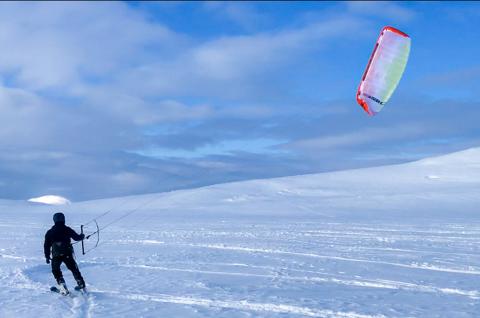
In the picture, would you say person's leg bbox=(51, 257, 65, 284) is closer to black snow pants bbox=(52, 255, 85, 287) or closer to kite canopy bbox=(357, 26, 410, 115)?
black snow pants bbox=(52, 255, 85, 287)

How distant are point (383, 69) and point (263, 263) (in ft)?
20.6

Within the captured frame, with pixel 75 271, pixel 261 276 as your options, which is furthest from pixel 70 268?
pixel 261 276

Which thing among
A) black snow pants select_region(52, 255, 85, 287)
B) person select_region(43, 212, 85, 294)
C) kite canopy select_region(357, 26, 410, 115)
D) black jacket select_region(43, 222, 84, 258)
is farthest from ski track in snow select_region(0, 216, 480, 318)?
kite canopy select_region(357, 26, 410, 115)

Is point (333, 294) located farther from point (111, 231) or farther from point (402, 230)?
point (111, 231)

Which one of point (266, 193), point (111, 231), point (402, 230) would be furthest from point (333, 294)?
point (266, 193)

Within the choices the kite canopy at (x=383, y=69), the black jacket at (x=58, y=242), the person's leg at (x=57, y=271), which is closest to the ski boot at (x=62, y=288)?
the person's leg at (x=57, y=271)

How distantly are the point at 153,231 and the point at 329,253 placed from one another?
276 inches

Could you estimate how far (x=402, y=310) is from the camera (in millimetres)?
7320

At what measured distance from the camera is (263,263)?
36.7ft

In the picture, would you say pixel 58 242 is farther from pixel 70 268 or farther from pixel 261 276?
pixel 261 276

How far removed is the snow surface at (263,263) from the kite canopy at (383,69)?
374 centimetres

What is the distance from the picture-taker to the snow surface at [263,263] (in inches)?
302

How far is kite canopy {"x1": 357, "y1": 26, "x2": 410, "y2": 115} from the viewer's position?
1401 centimetres

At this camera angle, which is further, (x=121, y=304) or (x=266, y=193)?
(x=266, y=193)
